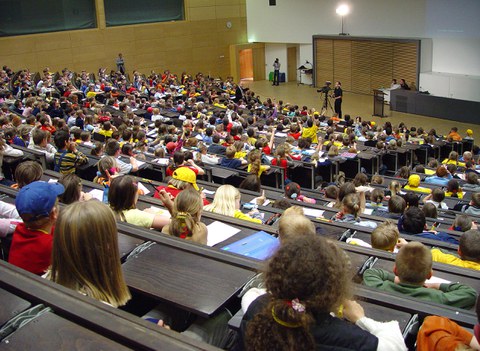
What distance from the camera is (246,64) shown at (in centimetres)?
2762

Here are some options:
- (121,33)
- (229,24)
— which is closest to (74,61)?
(121,33)

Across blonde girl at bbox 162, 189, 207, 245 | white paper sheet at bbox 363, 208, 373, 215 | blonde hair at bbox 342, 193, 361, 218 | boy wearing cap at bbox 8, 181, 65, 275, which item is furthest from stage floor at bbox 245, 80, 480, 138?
boy wearing cap at bbox 8, 181, 65, 275

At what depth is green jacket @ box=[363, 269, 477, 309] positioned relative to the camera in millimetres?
2578

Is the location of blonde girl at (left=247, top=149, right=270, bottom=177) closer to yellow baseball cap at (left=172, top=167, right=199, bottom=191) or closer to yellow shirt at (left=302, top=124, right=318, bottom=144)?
yellow baseball cap at (left=172, top=167, right=199, bottom=191)

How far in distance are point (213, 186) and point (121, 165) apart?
125cm

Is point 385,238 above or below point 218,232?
below

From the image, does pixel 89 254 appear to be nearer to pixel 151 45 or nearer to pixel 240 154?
pixel 240 154

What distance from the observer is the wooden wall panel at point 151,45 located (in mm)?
21280

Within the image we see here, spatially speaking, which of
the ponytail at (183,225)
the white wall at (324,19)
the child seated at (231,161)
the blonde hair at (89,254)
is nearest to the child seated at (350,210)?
the ponytail at (183,225)

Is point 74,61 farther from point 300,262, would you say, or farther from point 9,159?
point 300,262

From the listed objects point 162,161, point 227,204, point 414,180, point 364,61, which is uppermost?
point 364,61

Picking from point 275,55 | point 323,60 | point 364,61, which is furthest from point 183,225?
point 275,55

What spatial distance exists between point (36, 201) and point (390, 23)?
19.5m

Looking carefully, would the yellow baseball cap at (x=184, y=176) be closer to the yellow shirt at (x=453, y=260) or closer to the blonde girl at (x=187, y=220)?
the blonde girl at (x=187, y=220)
